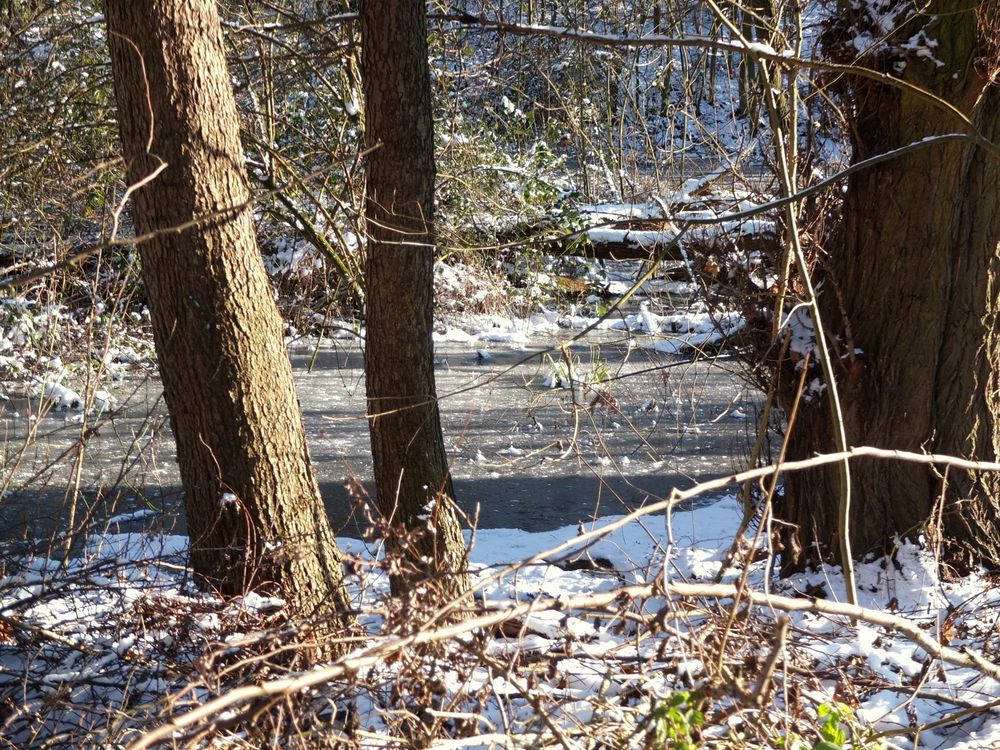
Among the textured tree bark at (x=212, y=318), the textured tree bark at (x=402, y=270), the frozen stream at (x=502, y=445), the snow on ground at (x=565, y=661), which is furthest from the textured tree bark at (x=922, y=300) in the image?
the textured tree bark at (x=212, y=318)

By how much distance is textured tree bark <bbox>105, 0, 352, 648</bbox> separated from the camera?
11.8 feet

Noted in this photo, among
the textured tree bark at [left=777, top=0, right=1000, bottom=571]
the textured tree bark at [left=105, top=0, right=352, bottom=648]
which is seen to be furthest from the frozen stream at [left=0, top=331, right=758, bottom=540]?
the textured tree bark at [left=105, top=0, right=352, bottom=648]

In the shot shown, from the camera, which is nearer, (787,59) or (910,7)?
(787,59)

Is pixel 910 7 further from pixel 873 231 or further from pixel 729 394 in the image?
pixel 729 394

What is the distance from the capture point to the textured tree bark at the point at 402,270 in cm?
450

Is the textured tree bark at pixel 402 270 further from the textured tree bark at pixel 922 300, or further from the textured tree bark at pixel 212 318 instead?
the textured tree bark at pixel 922 300

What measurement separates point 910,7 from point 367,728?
4038mm

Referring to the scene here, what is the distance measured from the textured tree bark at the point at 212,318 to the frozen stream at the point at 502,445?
100 inches

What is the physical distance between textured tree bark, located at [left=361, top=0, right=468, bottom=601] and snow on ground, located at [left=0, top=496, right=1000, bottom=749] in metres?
0.90

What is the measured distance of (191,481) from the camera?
3.84 metres

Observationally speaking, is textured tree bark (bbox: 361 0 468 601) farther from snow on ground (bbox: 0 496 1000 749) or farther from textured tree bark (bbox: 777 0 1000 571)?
textured tree bark (bbox: 777 0 1000 571)

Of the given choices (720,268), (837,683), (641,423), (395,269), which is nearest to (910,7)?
(720,268)

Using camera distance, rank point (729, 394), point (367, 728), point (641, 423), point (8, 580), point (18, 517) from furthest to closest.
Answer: point (729, 394) < point (641, 423) < point (18, 517) < point (8, 580) < point (367, 728)

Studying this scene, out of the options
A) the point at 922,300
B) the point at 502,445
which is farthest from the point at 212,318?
the point at 502,445
